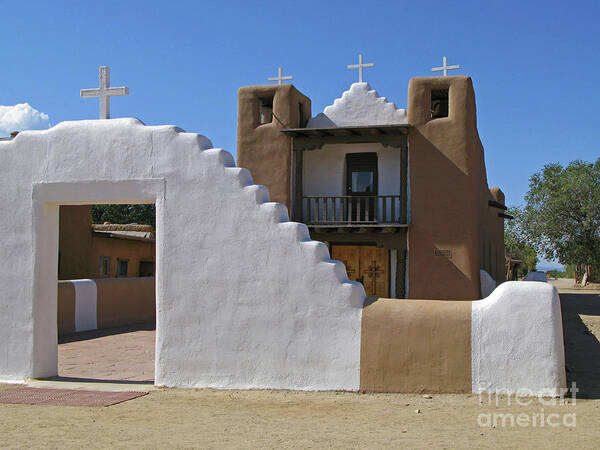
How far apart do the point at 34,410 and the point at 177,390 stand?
5.38ft

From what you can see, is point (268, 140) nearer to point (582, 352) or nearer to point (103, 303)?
point (103, 303)

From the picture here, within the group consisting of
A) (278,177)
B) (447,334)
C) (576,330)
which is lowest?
(576,330)

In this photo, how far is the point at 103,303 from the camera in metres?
16.3

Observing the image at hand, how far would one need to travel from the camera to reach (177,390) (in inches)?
304

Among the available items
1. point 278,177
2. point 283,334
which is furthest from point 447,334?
point 278,177

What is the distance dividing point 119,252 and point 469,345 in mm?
18573

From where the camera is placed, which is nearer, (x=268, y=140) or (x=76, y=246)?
(x=268, y=140)

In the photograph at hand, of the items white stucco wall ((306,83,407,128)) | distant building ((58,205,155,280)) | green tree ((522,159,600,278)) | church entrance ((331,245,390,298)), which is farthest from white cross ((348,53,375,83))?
green tree ((522,159,600,278))

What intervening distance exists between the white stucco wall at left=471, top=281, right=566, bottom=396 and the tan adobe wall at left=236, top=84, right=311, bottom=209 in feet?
40.0

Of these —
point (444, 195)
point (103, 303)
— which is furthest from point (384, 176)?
point (103, 303)

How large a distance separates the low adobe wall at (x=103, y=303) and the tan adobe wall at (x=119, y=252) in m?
3.81

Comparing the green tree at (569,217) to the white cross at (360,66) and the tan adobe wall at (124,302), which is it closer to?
the white cross at (360,66)

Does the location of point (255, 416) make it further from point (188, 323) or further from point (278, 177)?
point (278, 177)

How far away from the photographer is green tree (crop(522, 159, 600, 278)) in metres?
36.8
